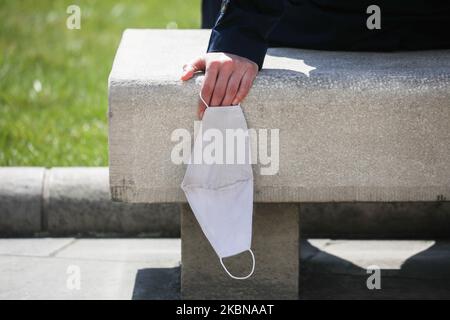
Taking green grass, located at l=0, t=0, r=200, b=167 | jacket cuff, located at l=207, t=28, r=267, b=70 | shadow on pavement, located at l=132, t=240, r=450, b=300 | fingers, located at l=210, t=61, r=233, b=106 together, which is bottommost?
shadow on pavement, located at l=132, t=240, r=450, b=300

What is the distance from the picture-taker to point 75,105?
5410 mm

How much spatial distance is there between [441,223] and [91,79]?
2.90 metres

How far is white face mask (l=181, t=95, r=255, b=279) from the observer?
2688 mm

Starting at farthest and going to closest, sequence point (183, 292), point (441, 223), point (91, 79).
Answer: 1. point (91, 79)
2. point (441, 223)
3. point (183, 292)

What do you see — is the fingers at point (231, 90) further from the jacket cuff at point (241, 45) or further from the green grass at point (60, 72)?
the green grass at point (60, 72)

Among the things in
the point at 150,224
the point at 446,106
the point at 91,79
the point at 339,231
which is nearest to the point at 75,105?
the point at 91,79

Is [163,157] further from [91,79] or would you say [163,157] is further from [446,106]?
[91,79]

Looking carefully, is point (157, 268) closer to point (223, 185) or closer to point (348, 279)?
point (348, 279)

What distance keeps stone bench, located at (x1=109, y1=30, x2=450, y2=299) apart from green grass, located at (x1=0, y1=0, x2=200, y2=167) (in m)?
1.61

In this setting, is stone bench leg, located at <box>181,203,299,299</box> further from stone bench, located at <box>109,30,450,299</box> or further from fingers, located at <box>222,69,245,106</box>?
fingers, located at <box>222,69,245,106</box>

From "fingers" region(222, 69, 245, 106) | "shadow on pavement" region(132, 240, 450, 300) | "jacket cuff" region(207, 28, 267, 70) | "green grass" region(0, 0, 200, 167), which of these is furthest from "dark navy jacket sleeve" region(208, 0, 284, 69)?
"green grass" region(0, 0, 200, 167)

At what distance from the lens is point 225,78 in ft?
8.84

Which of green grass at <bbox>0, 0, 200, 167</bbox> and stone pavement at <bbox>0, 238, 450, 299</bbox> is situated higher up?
green grass at <bbox>0, 0, 200, 167</bbox>

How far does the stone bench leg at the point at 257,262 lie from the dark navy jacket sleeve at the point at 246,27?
1.77 ft
